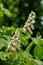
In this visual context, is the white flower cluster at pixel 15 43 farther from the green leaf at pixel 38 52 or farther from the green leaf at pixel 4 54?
the green leaf at pixel 38 52

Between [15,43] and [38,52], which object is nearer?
[15,43]

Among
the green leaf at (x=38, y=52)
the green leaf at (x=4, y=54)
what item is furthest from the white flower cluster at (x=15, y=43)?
the green leaf at (x=38, y=52)

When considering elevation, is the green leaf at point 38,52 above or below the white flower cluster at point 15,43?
above

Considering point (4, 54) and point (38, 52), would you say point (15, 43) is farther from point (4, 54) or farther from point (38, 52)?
point (38, 52)

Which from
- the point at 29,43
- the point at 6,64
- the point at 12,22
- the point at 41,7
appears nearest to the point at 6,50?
the point at 6,64

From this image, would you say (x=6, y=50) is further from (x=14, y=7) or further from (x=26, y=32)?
(x=14, y=7)

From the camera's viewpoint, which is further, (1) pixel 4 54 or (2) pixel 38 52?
(2) pixel 38 52

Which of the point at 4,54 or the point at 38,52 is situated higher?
the point at 38,52

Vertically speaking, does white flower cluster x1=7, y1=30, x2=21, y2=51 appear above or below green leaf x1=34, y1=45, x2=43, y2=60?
below

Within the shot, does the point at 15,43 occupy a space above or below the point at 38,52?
below

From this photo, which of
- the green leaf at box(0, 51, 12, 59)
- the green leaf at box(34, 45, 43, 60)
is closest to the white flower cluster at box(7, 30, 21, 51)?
the green leaf at box(0, 51, 12, 59)

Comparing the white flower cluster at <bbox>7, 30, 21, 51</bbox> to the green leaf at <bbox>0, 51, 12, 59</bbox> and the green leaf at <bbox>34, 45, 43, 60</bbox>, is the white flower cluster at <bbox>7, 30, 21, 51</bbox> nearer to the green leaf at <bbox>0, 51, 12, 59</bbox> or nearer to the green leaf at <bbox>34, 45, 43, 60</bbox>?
→ the green leaf at <bbox>0, 51, 12, 59</bbox>

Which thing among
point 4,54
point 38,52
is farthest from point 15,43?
point 38,52

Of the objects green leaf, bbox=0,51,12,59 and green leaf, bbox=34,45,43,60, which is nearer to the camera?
green leaf, bbox=0,51,12,59
